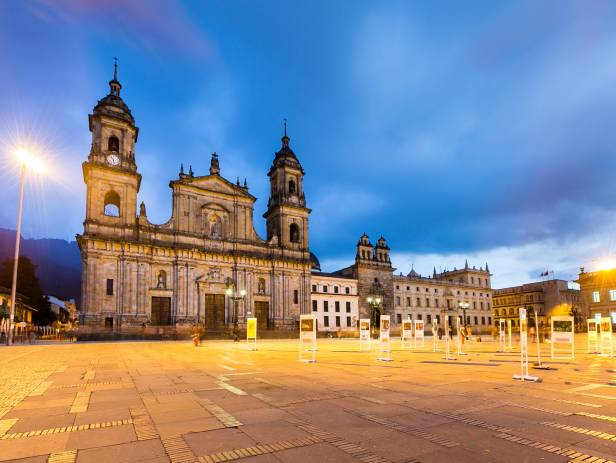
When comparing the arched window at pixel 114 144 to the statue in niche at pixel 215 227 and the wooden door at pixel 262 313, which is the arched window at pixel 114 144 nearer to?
the statue in niche at pixel 215 227

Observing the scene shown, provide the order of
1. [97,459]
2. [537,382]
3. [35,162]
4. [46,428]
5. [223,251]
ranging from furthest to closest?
1. [223,251]
2. [35,162]
3. [537,382]
4. [46,428]
5. [97,459]

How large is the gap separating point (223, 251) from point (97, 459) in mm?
47320

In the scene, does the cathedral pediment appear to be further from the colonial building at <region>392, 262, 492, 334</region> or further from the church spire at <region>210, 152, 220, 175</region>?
the colonial building at <region>392, 262, 492, 334</region>

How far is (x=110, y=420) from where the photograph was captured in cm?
666

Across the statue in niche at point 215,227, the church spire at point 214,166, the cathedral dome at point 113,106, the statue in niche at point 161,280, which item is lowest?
the statue in niche at point 161,280

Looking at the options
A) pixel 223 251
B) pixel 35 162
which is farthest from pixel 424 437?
pixel 223 251

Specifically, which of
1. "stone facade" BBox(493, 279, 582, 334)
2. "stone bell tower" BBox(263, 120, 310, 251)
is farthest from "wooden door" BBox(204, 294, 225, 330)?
"stone facade" BBox(493, 279, 582, 334)

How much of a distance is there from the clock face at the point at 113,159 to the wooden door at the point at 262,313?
2482cm

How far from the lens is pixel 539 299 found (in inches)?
3976

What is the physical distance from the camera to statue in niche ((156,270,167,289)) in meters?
45.8

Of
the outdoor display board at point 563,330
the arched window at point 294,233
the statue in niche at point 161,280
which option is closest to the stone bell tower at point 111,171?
the statue in niche at point 161,280

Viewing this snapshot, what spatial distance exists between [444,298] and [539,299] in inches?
1499

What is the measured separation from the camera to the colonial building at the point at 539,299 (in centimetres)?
9762

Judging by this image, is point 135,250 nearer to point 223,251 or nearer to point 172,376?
point 223,251
